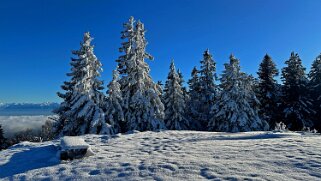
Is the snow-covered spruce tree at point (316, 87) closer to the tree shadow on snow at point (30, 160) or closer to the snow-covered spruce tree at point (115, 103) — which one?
the snow-covered spruce tree at point (115, 103)

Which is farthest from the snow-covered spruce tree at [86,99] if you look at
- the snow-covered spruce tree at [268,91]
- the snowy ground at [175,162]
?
the snow-covered spruce tree at [268,91]

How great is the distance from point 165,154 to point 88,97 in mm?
13496

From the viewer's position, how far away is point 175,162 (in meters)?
9.61

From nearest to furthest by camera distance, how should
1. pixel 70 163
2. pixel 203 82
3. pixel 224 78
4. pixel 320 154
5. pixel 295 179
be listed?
pixel 295 179 < pixel 320 154 < pixel 70 163 < pixel 224 78 < pixel 203 82

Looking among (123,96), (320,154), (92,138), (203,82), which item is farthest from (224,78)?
(320,154)

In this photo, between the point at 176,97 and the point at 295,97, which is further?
the point at 295,97

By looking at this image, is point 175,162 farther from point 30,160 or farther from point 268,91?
point 268,91

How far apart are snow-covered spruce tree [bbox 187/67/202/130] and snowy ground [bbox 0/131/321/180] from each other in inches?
772

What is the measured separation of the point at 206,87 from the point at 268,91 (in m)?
8.23

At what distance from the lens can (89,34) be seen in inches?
Answer: 961

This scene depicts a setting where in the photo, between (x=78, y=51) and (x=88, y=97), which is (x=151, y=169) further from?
(x=78, y=51)

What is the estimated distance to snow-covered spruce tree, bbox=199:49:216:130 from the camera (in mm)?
33625

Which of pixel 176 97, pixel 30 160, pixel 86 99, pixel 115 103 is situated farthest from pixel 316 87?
pixel 30 160

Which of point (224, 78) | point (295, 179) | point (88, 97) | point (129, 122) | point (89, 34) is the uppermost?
point (89, 34)
